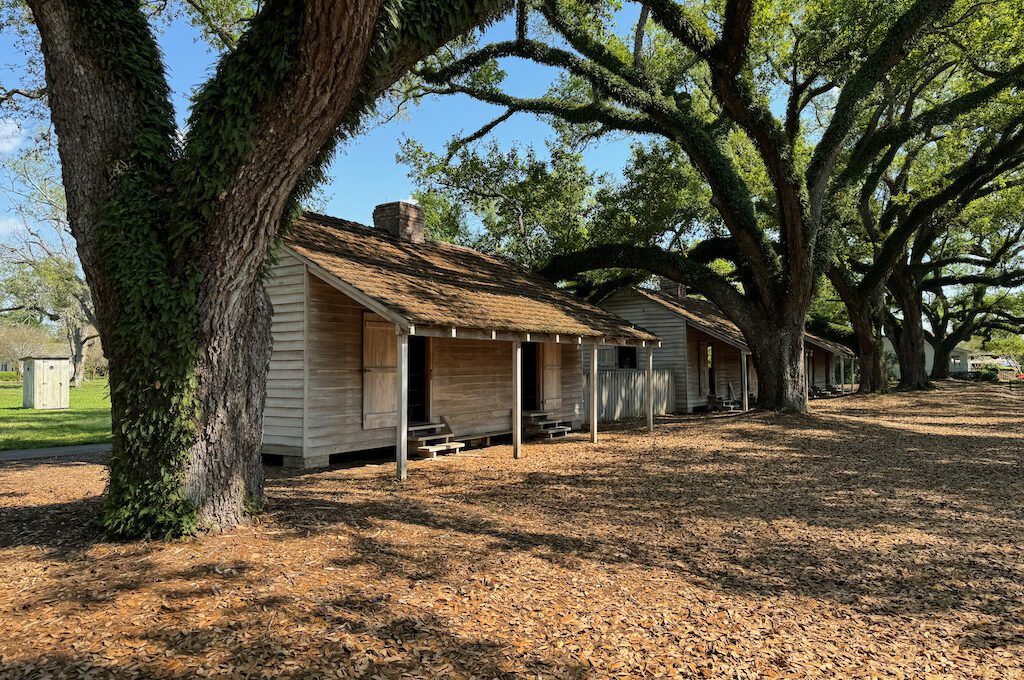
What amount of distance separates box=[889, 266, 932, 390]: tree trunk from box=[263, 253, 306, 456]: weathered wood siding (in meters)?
30.3

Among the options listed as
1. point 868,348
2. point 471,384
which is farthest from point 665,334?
point 471,384

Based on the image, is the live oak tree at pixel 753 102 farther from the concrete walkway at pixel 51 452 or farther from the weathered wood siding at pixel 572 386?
the concrete walkway at pixel 51 452

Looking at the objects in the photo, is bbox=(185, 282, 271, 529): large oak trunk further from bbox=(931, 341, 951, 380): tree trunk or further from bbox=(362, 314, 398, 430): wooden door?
Answer: bbox=(931, 341, 951, 380): tree trunk

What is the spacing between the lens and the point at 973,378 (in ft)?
175


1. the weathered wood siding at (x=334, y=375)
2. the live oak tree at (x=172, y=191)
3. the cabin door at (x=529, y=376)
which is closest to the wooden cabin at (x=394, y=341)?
the weathered wood siding at (x=334, y=375)

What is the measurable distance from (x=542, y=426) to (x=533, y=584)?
10.5 metres

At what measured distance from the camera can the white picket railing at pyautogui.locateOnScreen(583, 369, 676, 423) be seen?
766 inches

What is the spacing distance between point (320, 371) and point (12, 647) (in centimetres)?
715

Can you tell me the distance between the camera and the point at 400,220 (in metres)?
14.8

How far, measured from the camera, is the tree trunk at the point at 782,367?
18.1 metres

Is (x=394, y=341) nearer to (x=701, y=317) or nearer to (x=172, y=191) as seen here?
(x=172, y=191)

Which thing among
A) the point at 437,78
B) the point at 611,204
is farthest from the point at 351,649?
the point at 611,204

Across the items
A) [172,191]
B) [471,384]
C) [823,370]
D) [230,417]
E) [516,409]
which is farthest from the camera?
[823,370]

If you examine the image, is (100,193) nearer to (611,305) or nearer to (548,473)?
(548,473)
